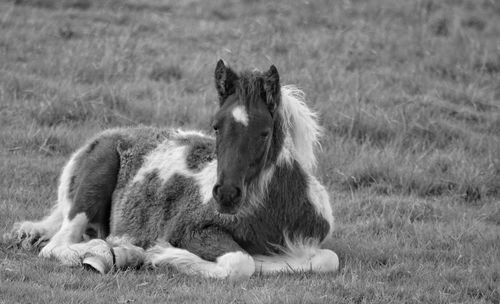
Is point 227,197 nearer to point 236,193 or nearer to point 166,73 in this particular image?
point 236,193

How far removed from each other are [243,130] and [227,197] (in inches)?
22.8

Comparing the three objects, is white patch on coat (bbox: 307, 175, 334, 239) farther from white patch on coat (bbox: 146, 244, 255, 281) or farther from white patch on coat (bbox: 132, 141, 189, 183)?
white patch on coat (bbox: 132, 141, 189, 183)

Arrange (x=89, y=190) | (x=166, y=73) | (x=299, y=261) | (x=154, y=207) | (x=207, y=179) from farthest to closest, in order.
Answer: (x=166, y=73)
(x=89, y=190)
(x=154, y=207)
(x=207, y=179)
(x=299, y=261)

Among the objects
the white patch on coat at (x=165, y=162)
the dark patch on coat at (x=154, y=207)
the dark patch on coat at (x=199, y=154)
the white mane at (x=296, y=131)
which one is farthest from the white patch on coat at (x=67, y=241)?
the white mane at (x=296, y=131)

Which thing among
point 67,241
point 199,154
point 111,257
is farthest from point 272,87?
point 67,241

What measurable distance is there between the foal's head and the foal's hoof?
1.17 meters

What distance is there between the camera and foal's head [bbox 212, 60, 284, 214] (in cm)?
588

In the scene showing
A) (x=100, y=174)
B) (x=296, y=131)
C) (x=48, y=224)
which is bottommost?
(x=48, y=224)

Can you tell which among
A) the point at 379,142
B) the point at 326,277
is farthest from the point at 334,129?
the point at 326,277

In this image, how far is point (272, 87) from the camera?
626cm

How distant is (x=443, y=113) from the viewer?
11.6 meters

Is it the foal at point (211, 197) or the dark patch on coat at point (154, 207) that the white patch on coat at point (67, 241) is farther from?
the dark patch on coat at point (154, 207)

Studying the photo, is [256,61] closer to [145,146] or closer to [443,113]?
[443,113]

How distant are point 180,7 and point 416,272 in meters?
10.6
